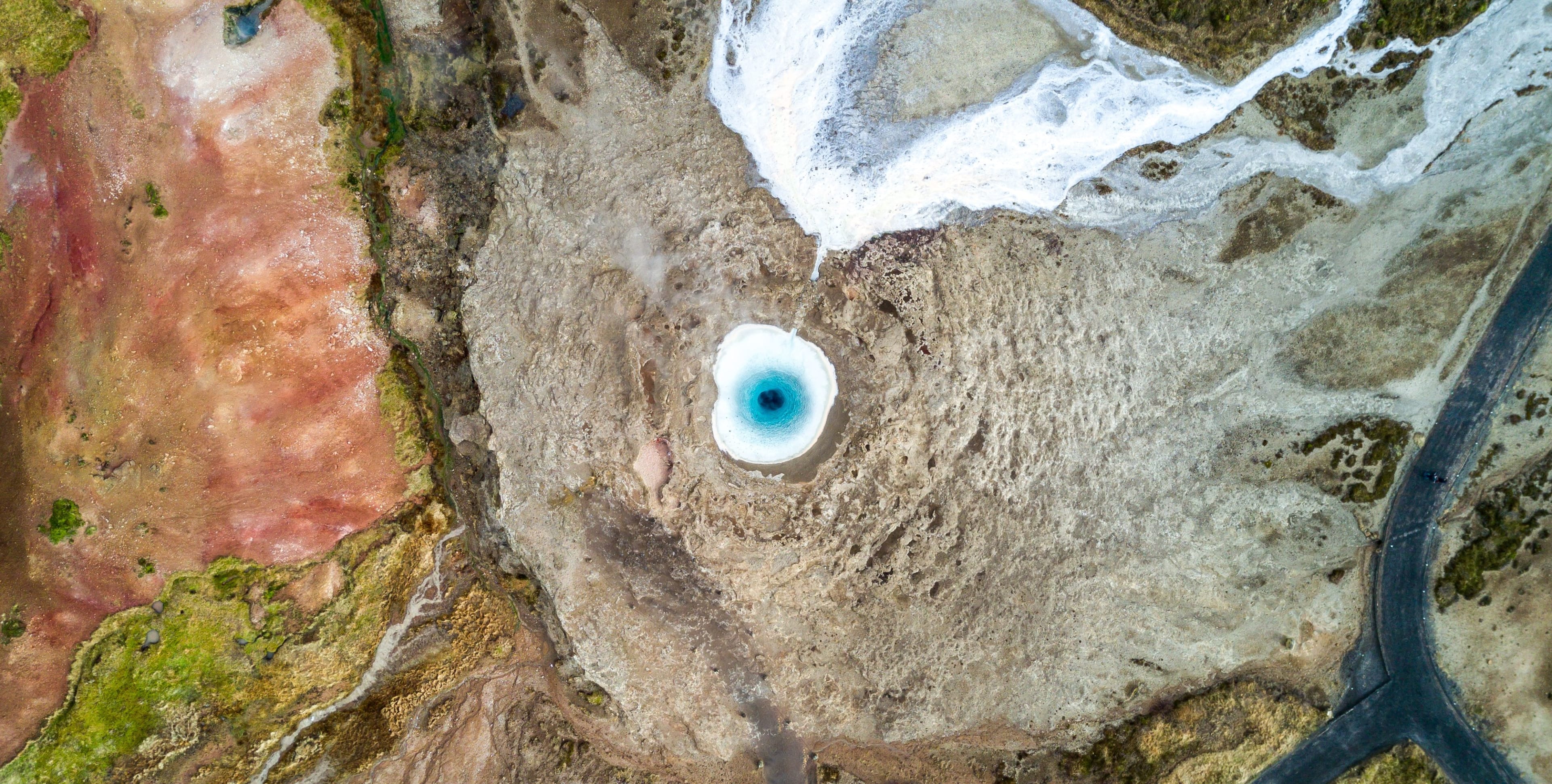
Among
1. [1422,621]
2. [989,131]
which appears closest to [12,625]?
[989,131]

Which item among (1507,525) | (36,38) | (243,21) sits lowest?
(1507,525)

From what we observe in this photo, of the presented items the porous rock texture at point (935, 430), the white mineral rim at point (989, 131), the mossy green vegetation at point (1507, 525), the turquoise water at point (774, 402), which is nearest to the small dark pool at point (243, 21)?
the porous rock texture at point (935, 430)

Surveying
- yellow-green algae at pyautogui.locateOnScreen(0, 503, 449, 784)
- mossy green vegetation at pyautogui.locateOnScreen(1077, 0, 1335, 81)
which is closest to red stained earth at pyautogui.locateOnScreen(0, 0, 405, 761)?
yellow-green algae at pyautogui.locateOnScreen(0, 503, 449, 784)

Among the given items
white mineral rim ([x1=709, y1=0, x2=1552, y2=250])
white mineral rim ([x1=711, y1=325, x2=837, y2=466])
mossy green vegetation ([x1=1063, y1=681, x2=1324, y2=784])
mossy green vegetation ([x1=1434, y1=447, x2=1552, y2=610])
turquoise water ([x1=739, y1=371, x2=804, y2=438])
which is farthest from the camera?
turquoise water ([x1=739, y1=371, x2=804, y2=438])

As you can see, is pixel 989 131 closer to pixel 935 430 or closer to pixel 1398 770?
pixel 935 430

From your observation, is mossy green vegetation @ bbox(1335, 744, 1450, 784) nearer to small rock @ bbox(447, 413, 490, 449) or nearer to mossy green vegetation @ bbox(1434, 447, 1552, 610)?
mossy green vegetation @ bbox(1434, 447, 1552, 610)

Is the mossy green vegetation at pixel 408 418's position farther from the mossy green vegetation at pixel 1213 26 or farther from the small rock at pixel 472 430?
the mossy green vegetation at pixel 1213 26
